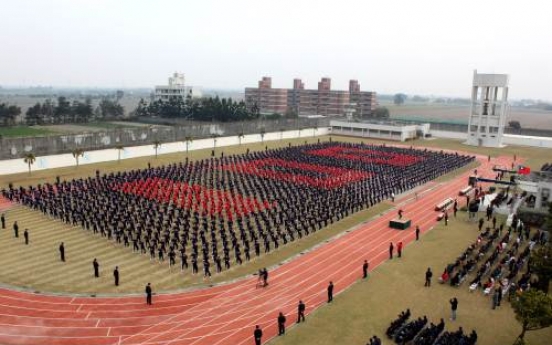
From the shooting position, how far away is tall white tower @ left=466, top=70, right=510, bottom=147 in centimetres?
7650

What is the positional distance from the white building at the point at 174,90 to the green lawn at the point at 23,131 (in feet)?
171

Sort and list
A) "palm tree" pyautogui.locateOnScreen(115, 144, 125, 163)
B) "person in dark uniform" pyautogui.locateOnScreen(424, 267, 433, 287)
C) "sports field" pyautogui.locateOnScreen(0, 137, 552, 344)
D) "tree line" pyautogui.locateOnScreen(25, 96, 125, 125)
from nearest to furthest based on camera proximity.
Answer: "sports field" pyautogui.locateOnScreen(0, 137, 552, 344), "person in dark uniform" pyautogui.locateOnScreen(424, 267, 433, 287), "palm tree" pyautogui.locateOnScreen(115, 144, 125, 163), "tree line" pyautogui.locateOnScreen(25, 96, 125, 125)

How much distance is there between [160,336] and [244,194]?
23.4 metres

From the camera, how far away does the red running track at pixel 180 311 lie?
1700 centimetres

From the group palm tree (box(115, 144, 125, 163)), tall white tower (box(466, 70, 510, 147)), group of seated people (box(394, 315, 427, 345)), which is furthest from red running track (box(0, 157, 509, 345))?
tall white tower (box(466, 70, 510, 147))

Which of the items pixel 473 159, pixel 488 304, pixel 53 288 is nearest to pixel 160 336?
pixel 53 288

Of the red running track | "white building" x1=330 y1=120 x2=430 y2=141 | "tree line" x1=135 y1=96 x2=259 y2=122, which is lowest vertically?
the red running track

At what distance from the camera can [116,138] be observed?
197 ft

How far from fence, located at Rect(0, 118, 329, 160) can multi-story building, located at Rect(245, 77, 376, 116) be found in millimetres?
76058

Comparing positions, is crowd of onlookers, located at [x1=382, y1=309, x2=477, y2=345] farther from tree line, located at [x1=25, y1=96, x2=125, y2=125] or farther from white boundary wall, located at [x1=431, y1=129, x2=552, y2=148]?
tree line, located at [x1=25, y1=96, x2=125, y2=125]

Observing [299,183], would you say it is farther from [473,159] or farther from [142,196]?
[473,159]

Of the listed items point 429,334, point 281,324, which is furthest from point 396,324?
point 281,324

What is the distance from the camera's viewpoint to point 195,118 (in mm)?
112062

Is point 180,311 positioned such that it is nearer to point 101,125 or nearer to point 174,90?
point 101,125
